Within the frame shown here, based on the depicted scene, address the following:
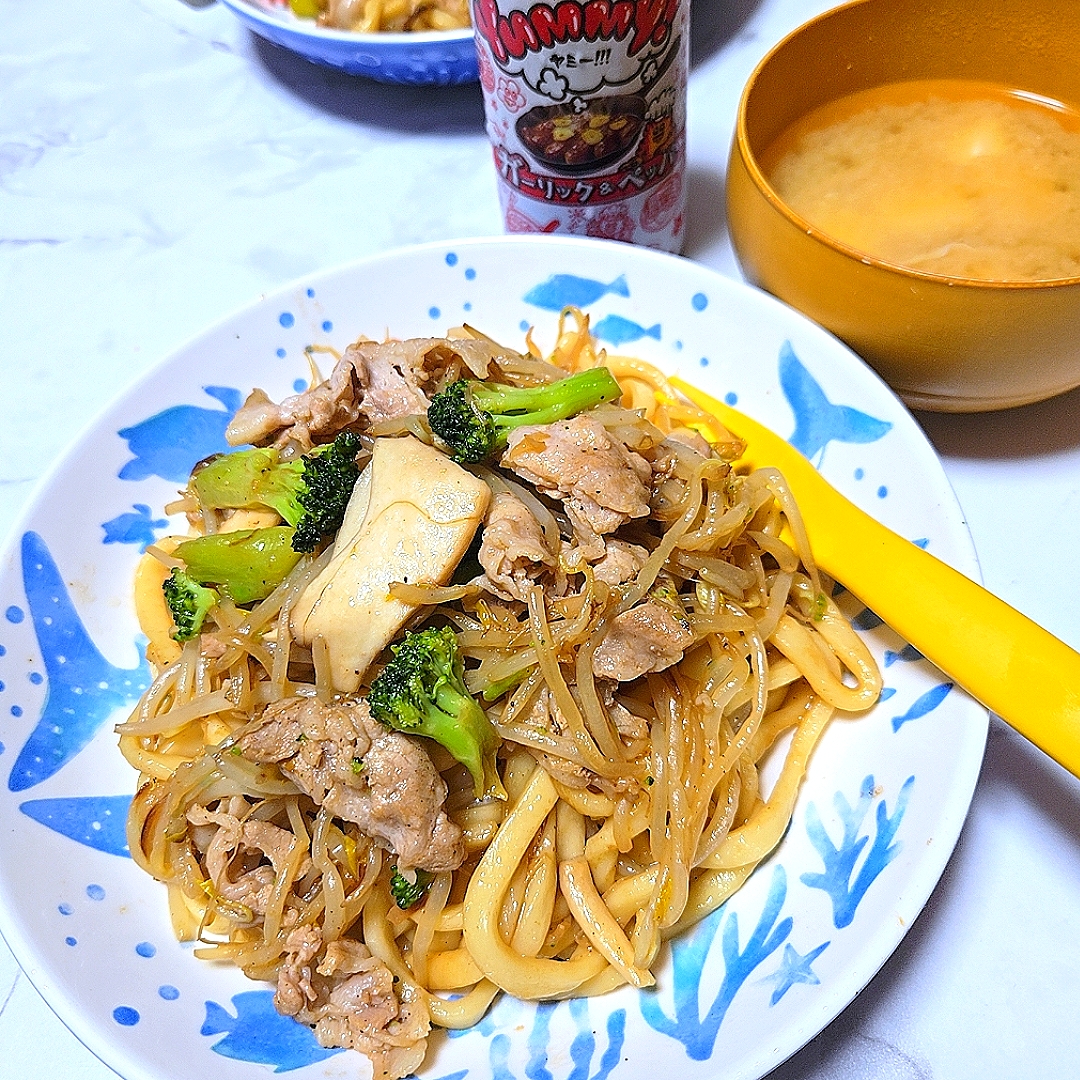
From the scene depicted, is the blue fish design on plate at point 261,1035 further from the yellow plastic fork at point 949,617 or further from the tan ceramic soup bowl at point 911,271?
the tan ceramic soup bowl at point 911,271

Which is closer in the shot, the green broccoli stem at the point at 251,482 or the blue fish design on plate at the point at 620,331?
the green broccoli stem at the point at 251,482

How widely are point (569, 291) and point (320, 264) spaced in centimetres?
105

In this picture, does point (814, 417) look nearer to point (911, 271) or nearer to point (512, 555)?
point (911, 271)

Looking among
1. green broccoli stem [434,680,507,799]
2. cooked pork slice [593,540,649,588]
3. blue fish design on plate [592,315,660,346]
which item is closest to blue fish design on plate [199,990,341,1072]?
green broccoli stem [434,680,507,799]

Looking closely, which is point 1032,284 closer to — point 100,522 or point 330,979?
point 330,979

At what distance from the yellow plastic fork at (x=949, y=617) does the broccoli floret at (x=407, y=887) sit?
0.97 meters

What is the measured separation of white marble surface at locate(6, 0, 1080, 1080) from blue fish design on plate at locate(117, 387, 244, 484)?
0.61 m

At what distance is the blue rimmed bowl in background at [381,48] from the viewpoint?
2846mm

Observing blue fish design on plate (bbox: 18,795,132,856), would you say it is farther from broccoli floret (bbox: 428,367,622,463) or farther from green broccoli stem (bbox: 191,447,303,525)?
broccoli floret (bbox: 428,367,622,463)

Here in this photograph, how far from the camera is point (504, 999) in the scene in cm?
167

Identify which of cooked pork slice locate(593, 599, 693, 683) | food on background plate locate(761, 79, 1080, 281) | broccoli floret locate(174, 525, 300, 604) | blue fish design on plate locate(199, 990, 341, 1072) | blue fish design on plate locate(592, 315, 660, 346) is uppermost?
food on background plate locate(761, 79, 1080, 281)

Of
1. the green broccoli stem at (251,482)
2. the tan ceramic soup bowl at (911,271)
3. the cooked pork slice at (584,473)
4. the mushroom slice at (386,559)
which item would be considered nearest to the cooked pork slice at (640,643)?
the cooked pork slice at (584,473)

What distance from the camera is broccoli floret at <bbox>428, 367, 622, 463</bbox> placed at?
6.12ft

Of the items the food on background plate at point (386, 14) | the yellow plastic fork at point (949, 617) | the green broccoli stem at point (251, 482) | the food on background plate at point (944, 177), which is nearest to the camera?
the yellow plastic fork at point (949, 617)
